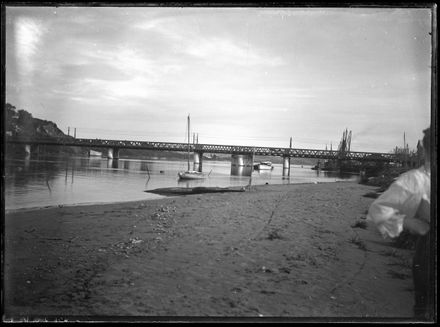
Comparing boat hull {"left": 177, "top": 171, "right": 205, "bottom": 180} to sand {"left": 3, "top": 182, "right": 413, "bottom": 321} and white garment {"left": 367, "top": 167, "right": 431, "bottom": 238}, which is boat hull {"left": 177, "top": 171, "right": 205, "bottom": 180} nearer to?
sand {"left": 3, "top": 182, "right": 413, "bottom": 321}

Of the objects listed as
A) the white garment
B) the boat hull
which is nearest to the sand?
the white garment

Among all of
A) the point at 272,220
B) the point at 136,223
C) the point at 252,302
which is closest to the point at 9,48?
the point at 252,302

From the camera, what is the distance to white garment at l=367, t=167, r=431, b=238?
235 cm

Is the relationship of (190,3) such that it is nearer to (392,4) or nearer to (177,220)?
(392,4)

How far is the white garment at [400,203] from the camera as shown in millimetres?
2346

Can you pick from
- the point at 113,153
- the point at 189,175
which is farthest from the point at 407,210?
the point at 113,153

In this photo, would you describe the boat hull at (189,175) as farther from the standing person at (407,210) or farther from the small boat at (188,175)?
the standing person at (407,210)

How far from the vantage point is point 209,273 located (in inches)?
172

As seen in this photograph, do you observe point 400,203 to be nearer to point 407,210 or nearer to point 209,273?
point 407,210

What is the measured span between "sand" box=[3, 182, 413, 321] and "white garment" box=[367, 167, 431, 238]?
1324 millimetres

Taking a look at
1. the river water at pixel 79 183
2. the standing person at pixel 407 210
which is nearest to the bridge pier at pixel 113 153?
the river water at pixel 79 183

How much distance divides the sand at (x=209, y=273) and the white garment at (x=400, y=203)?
52.1 inches

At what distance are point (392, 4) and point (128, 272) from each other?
4422 mm

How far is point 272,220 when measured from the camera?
7.96 metres
